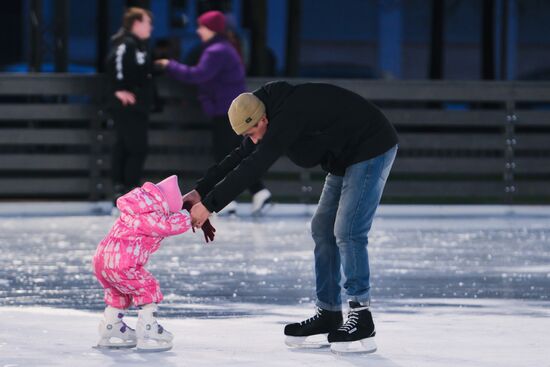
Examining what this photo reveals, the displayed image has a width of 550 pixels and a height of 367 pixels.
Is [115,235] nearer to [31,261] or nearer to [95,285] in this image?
[95,285]

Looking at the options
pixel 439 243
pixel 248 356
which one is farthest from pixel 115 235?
pixel 439 243

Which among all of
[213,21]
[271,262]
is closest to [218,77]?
[213,21]

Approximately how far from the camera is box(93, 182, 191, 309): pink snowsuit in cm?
759

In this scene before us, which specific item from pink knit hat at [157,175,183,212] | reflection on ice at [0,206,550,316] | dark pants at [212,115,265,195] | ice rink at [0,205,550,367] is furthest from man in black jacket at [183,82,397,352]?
dark pants at [212,115,265,195]

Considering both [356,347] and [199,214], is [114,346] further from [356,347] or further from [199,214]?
[356,347]

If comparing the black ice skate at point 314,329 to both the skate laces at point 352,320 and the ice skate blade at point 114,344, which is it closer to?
the skate laces at point 352,320

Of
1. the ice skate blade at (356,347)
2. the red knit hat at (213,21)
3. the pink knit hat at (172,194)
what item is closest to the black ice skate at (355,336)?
the ice skate blade at (356,347)

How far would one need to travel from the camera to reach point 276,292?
1021cm

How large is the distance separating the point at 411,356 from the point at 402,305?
6.72ft

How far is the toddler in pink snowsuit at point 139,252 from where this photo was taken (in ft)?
24.9

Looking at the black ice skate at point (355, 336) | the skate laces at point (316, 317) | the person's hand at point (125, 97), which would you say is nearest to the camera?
the black ice skate at point (355, 336)

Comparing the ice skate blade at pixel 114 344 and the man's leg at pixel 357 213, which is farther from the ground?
the man's leg at pixel 357 213

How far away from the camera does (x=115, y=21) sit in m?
47.5

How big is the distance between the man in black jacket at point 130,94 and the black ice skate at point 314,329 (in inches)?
313
